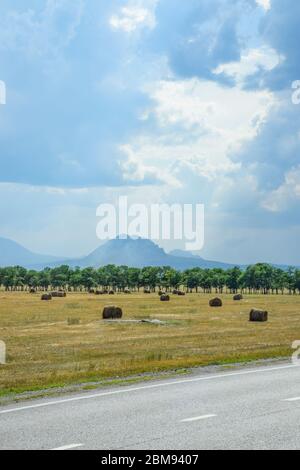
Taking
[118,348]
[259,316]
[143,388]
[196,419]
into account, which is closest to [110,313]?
[259,316]

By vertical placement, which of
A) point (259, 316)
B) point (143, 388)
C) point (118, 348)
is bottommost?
point (143, 388)

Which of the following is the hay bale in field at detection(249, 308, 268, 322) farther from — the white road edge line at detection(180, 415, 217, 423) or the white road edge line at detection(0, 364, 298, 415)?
the white road edge line at detection(180, 415, 217, 423)

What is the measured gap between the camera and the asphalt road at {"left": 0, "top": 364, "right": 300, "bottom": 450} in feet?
32.5

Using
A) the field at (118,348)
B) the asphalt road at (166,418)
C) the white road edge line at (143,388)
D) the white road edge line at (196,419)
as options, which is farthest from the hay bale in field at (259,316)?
the white road edge line at (196,419)

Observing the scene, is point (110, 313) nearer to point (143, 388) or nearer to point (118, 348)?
point (118, 348)

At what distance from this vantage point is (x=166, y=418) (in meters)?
11.8

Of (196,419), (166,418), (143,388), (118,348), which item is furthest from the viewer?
(118,348)

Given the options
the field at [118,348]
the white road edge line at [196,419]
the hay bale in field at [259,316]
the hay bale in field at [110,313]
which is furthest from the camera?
the hay bale in field at [110,313]

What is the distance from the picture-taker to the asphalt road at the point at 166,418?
991 centimetres

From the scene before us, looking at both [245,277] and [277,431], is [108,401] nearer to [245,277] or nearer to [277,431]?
[277,431]

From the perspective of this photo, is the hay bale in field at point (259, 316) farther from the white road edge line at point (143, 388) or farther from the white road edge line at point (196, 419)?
the white road edge line at point (196, 419)

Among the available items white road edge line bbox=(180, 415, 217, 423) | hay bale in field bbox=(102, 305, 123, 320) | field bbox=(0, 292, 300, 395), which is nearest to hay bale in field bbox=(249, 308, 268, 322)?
field bbox=(0, 292, 300, 395)
